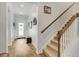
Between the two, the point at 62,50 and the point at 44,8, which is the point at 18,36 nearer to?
the point at 62,50

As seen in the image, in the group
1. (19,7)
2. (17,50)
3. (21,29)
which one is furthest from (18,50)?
(19,7)

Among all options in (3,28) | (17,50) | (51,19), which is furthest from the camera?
(51,19)

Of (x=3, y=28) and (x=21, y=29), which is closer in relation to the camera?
(x=3, y=28)

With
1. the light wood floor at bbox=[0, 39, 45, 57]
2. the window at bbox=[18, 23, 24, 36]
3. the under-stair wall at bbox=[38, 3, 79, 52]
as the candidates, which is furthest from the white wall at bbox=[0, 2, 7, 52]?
the under-stair wall at bbox=[38, 3, 79, 52]

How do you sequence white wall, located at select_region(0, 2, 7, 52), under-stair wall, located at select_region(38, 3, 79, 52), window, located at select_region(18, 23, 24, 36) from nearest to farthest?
white wall, located at select_region(0, 2, 7, 52) → window, located at select_region(18, 23, 24, 36) → under-stair wall, located at select_region(38, 3, 79, 52)

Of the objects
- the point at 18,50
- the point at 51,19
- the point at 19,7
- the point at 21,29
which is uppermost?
the point at 19,7

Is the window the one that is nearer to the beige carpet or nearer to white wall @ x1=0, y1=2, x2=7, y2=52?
the beige carpet

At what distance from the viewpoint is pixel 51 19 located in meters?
2.75

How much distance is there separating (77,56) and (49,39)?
121cm

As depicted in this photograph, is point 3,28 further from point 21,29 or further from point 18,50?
point 18,50

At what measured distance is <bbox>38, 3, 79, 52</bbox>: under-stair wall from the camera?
2.47 m

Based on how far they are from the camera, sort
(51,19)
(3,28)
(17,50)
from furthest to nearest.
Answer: (51,19) < (17,50) < (3,28)

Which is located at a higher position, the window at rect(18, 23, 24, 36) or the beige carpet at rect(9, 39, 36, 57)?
the window at rect(18, 23, 24, 36)

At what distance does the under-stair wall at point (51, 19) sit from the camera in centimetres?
247
